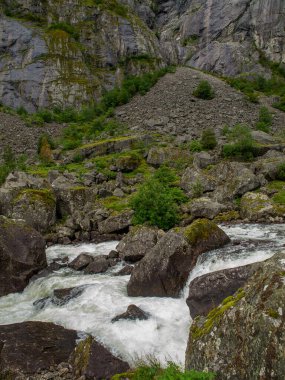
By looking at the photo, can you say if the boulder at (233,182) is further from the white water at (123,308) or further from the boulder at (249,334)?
the boulder at (249,334)

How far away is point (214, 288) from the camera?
13.8 m

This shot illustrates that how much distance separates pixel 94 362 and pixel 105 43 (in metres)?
116

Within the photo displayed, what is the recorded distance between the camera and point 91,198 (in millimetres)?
35500

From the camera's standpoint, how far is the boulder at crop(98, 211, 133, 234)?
29219 mm

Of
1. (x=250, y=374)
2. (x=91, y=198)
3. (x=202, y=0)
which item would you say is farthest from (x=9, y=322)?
(x=202, y=0)

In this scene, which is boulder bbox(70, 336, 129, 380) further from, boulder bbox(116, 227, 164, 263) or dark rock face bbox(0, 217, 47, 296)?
boulder bbox(116, 227, 164, 263)

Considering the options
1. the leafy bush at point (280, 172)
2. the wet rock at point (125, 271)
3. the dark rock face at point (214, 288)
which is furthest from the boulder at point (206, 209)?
the dark rock face at point (214, 288)

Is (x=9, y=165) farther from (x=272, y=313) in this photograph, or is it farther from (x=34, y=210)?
(x=272, y=313)

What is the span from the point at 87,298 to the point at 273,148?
131ft

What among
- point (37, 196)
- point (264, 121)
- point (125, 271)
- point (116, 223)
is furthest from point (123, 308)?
point (264, 121)

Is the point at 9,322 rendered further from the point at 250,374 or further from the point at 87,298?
the point at 250,374

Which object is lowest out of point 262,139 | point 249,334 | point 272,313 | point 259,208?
point 262,139

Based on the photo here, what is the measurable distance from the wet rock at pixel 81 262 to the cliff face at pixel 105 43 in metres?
82.5

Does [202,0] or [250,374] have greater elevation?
[202,0]
